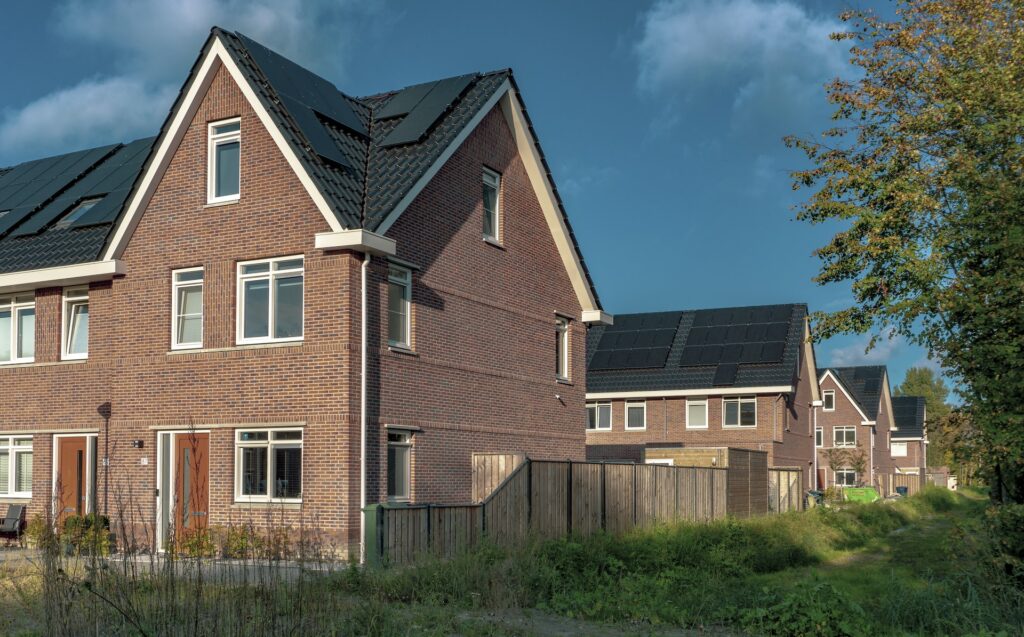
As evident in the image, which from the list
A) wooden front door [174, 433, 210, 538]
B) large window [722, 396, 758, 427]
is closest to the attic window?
wooden front door [174, 433, 210, 538]

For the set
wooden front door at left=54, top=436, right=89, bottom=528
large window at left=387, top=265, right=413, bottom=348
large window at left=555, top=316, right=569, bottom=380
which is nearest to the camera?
large window at left=387, top=265, right=413, bottom=348

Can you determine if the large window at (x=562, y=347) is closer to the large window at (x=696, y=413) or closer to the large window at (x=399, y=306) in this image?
the large window at (x=399, y=306)

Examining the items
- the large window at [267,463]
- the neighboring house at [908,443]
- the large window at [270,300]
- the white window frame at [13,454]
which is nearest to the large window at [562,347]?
the large window at [270,300]

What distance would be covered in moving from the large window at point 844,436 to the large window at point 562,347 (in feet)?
145

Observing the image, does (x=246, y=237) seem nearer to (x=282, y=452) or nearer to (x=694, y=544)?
(x=282, y=452)

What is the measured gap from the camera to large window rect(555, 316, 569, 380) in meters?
28.0

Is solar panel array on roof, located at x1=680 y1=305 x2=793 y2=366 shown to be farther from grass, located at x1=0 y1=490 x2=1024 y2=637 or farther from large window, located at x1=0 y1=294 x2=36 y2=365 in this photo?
large window, located at x1=0 y1=294 x2=36 y2=365

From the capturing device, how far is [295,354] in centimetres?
2012

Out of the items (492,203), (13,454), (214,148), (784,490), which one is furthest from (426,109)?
(784,490)

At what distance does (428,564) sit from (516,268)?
13.0 m

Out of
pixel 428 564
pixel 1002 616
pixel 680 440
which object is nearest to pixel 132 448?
pixel 428 564

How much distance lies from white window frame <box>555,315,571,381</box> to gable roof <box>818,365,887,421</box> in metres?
43.6

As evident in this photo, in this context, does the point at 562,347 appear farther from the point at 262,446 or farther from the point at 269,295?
the point at 262,446

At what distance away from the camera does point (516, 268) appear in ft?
85.4
